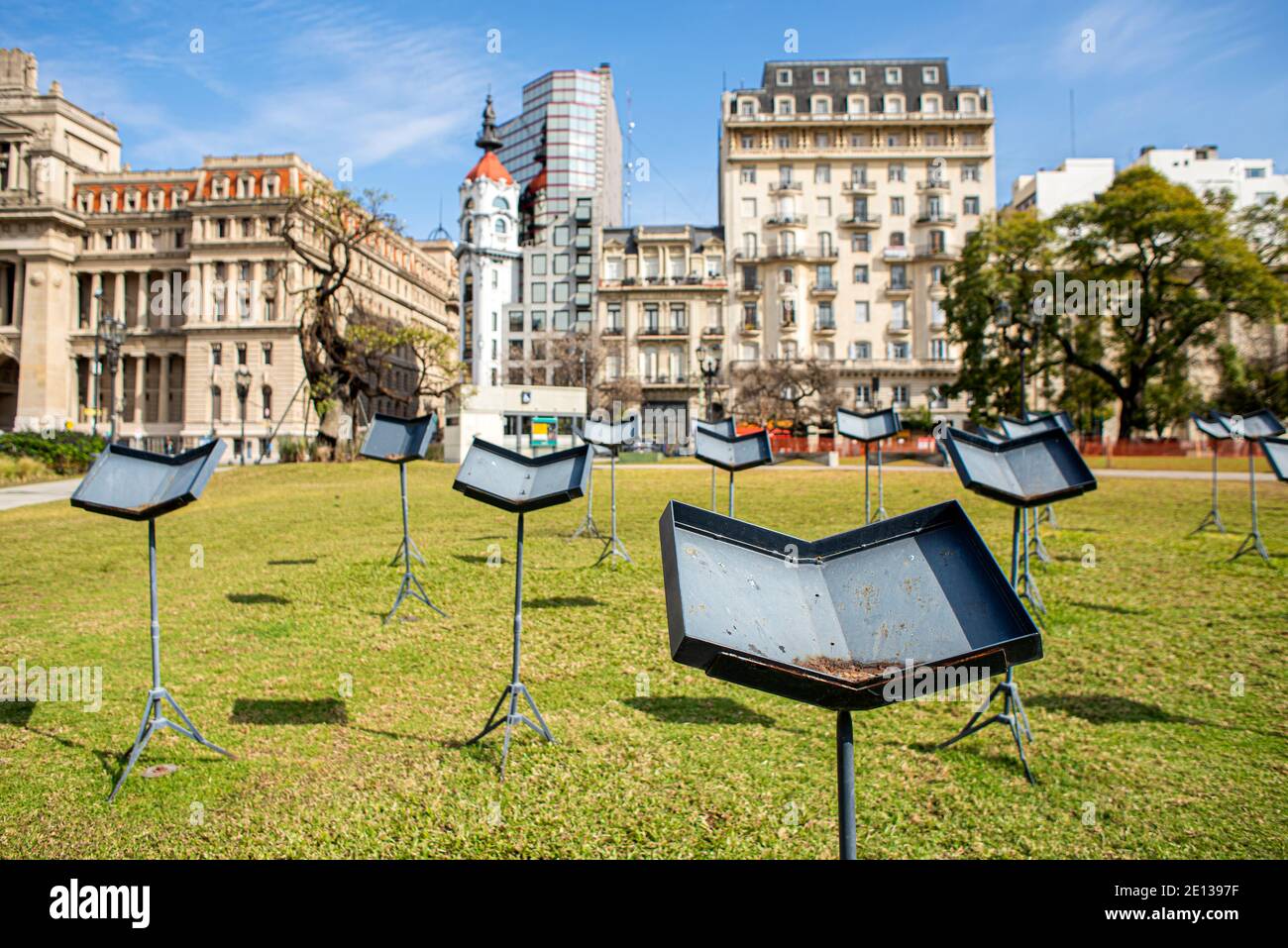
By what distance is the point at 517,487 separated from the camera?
5.80 meters

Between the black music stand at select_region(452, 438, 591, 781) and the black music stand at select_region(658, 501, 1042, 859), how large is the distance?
9.44 feet

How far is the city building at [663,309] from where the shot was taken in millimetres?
67750

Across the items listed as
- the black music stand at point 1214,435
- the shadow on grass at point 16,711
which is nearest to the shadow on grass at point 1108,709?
the shadow on grass at point 16,711

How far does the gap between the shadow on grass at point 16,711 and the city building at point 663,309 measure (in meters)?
61.7

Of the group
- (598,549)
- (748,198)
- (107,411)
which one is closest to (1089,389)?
(748,198)

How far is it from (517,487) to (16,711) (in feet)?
13.7

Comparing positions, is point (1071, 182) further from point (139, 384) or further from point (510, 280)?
point (139, 384)

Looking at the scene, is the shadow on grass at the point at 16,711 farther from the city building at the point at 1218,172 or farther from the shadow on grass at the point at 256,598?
the city building at the point at 1218,172

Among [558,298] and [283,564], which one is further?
[558,298]

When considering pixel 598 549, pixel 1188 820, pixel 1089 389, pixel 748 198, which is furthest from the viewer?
pixel 748 198

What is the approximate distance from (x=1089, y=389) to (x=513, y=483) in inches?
2049

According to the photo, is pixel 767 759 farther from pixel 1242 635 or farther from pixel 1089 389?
pixel 1089 389

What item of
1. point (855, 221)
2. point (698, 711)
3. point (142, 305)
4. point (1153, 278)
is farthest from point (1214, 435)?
point (142, 305)

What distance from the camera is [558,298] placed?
257ft
